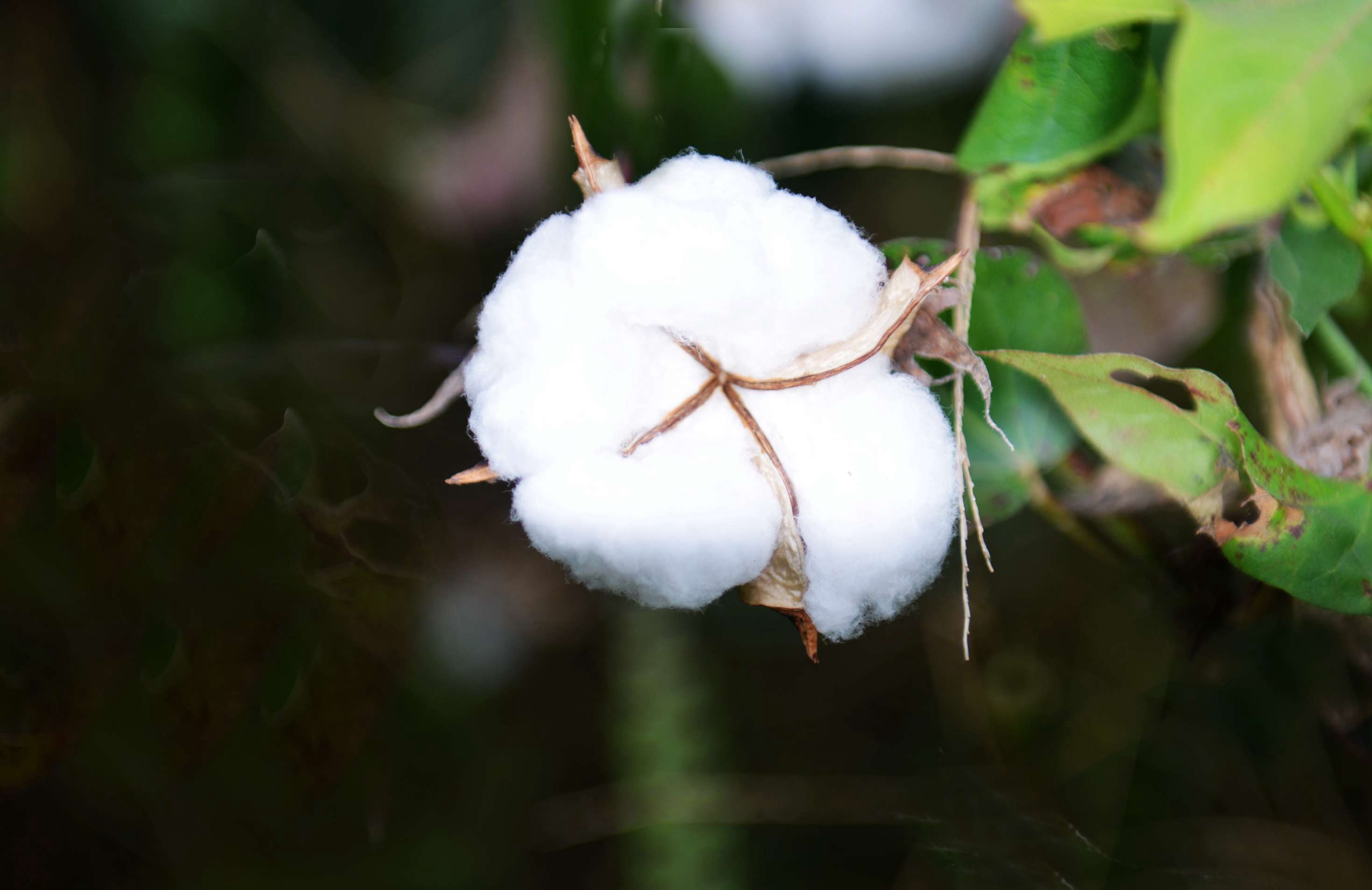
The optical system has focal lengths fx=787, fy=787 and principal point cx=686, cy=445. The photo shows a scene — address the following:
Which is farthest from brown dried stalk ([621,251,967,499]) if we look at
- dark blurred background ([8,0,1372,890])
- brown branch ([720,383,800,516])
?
dark blurred background ([8,0,1372,890])

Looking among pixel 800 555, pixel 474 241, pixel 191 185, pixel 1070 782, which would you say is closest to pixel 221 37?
pixel 191 185

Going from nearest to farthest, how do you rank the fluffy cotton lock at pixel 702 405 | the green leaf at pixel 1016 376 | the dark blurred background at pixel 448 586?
the fluffy cotton lock at pixel 702 405
the green leaf at pixel 1016 376
the dark blurred background at pixel 448 586

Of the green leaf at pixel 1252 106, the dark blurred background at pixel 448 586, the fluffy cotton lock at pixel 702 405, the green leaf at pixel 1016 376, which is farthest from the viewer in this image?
the dark blurred background at pixel 448 586

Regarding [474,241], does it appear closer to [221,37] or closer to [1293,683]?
→ [221,37]

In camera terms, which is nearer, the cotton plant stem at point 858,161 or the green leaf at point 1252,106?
the green leaf at point 1252,106

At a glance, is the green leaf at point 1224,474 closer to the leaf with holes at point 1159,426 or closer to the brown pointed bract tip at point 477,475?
the leaf with holes at point 1159,426

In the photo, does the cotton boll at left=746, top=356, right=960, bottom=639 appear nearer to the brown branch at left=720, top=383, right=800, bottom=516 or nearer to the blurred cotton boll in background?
the brown branch at left=720, top=383, right=800, bottom=516

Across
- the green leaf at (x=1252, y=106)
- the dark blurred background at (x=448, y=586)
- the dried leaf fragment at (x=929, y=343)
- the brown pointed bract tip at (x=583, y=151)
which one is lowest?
the dark blurred background at (x=448, y=586)

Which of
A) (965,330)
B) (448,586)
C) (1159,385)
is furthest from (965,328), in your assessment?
(448,586)

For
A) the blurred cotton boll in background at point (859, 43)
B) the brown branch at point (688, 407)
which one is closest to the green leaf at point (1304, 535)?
the brown branch at point (688, 407)
